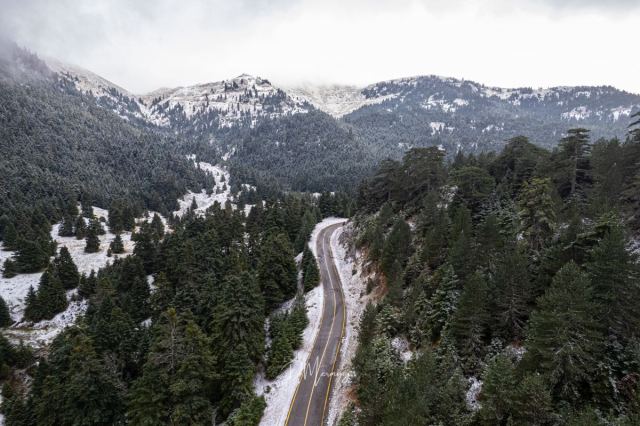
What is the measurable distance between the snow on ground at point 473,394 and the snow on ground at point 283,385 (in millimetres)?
17075

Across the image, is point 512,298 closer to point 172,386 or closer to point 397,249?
point 397,249

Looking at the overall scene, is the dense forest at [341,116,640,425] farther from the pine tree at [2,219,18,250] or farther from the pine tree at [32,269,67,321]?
the pine tree at [2,219,18,250]

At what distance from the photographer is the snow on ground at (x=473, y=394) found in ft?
68.0

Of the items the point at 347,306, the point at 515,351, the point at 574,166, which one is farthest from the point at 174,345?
the point at 574,166

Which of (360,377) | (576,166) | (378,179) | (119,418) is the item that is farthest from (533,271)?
(378,179)

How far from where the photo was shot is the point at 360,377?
29828 mm

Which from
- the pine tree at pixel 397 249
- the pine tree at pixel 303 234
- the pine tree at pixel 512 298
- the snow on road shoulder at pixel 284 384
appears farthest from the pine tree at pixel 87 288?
the pine tree at pixel 512 298

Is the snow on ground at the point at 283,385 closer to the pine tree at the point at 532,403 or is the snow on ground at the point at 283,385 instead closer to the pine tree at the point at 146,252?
the pine tree at the point at 532,403

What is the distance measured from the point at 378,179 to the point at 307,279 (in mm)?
30577

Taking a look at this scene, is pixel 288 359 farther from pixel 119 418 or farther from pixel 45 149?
pixel 45 149

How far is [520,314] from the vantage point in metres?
24.2

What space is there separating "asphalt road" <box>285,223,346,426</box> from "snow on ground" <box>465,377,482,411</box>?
1407cm

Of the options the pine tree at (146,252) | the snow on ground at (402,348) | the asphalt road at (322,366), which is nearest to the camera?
the snow on ground at (402,348)

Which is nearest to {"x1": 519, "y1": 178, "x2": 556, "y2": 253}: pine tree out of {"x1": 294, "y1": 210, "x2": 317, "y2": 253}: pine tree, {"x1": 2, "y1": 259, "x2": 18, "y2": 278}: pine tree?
{"x1": 294, "y1": 210, "x2": 317, "y2": 253}: pine tree
